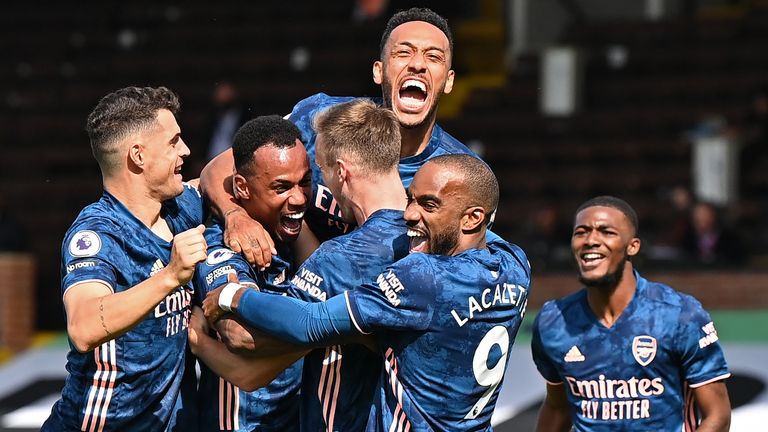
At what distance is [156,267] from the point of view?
4.67 meters

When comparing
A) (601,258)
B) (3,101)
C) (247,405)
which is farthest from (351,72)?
(247,405)

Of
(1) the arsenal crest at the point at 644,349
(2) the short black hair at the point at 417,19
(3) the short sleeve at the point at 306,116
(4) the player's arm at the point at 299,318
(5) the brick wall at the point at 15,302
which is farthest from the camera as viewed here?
(5) the brick wall at the point at 15,302

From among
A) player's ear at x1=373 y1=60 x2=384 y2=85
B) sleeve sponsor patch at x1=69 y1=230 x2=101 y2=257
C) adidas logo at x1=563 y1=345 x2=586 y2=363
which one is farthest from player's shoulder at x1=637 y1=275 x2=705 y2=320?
sleeve sponsor patch at x1=69 y1=230 x2=101 y2=257

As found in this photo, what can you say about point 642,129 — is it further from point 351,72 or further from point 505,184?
Answer: point 351,72

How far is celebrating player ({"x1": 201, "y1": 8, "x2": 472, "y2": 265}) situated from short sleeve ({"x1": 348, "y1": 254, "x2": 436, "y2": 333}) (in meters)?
0.69

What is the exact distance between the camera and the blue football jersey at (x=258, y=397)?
4.79 m

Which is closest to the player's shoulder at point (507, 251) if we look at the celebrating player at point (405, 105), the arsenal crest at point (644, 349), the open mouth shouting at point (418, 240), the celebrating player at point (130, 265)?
the open mouth shouting at point (418, 240)

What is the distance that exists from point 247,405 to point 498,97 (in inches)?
449

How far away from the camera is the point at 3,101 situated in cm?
1750

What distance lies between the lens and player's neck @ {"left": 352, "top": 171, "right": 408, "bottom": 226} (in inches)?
178

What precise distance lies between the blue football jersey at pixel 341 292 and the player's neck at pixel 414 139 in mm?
715

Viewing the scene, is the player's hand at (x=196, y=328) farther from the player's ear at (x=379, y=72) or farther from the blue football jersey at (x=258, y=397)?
the player's ear at (x=379, y=72)

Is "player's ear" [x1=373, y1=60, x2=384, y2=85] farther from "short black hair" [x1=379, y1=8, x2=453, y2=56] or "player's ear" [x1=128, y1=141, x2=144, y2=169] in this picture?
"player's ear" [x1=128, y1=141, x2=144, y2=169]

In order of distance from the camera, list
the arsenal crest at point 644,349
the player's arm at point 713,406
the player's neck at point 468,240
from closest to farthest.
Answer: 1. the player's neck at point 468,240
2. the player's arm at point 713,406
3. the arsenal crest at point 644,349
